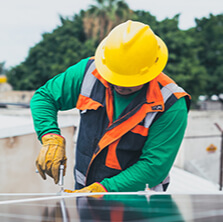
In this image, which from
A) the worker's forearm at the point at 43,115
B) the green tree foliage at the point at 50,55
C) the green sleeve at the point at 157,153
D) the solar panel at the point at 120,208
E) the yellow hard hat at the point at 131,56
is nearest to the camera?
the solar panel at the point at 120,208

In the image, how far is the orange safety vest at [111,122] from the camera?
7.38 feet

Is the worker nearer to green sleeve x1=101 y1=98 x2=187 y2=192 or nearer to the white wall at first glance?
green sleeve x1=101 y1=98 x2=187 y2=192

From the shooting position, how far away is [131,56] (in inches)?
84.5

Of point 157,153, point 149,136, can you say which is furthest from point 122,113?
point 157,153

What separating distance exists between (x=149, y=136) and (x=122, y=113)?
0.89 feet

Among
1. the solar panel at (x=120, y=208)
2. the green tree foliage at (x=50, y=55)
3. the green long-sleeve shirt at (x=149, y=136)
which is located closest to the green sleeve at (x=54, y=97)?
the green long-sleeve shirt at (x=149, y=136)

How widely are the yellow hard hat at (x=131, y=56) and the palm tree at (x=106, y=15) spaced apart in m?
24.0

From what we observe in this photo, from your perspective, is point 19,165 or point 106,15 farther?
point 106,15

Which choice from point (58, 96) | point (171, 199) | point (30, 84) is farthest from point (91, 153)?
point (30, 84)

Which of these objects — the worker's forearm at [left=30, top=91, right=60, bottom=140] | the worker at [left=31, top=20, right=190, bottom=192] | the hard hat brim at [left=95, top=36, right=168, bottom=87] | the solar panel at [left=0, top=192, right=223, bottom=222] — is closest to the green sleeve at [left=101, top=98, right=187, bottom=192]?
the worker at [left=31, top=20, right=190, bottom=192]

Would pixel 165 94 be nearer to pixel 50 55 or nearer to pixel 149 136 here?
pixel 149 136

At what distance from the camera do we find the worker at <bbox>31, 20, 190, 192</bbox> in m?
2.18

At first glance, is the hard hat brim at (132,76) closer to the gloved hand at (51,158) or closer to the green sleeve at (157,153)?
the green sleeve at (157,153)

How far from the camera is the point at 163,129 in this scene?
227 centimetres
